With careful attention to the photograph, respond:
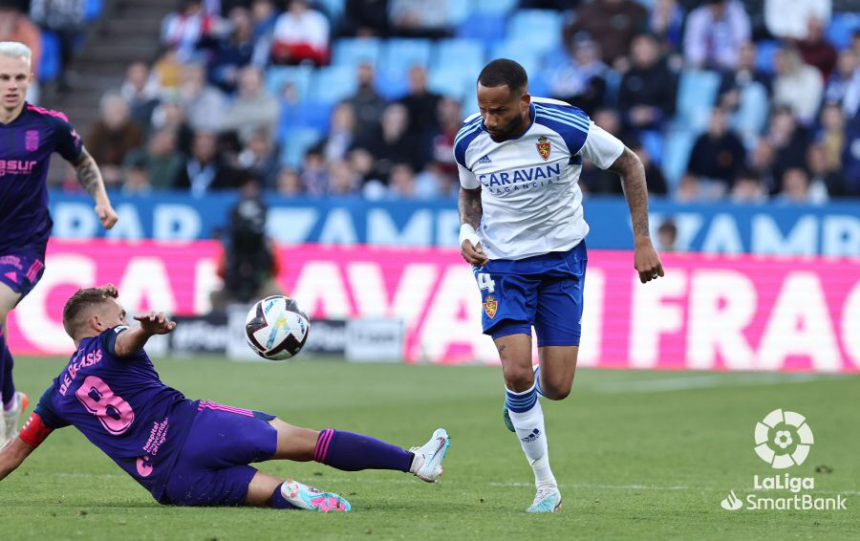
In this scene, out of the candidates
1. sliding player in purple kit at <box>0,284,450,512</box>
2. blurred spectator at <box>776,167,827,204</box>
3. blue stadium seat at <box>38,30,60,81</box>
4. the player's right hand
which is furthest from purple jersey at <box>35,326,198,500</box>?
blue stadium seat at <box>38,30,60,81</box>

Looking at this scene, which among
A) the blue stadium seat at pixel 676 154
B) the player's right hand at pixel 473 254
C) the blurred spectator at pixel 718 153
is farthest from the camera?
the blue stadium seat at pixel 676 154

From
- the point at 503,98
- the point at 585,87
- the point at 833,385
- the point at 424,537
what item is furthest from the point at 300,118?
the point at 424,537

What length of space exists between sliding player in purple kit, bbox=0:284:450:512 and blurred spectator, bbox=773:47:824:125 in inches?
587

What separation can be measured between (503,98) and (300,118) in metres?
15.5

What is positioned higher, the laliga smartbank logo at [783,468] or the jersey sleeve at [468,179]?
the jersey sleeve at [468,179]

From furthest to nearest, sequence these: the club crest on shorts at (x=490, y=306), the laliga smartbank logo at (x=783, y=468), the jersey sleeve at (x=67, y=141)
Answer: the jersey sleeve at (x=67, y=141) < the laliga smartbank logo at (x=783, y=468) < the club crest on shorts at (x=490, y=306)

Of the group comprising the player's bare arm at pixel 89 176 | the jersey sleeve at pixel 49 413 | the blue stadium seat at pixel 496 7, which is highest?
the blue stadium seat at pixel 496 7

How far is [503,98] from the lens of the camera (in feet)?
25.2

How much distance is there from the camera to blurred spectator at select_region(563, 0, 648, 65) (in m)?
21.8

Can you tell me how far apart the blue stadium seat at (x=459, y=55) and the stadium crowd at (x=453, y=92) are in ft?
0.09

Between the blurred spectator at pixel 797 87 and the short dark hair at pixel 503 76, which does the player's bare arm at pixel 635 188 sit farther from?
the blurred spectator at pixel 797 87

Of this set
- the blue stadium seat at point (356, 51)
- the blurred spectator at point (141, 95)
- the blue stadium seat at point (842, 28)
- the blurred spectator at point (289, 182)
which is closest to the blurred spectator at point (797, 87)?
the blue stadium seat at point (842, 28)

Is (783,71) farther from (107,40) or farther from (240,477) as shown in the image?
(240,477)

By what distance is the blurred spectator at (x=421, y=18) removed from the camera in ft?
77.7
